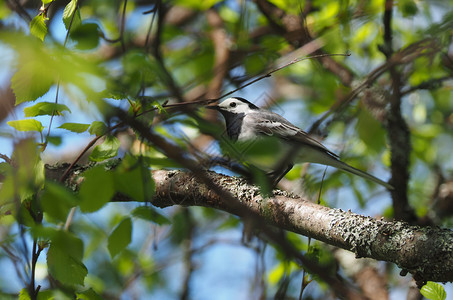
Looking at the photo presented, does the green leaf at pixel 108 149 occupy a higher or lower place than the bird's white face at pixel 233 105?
lower

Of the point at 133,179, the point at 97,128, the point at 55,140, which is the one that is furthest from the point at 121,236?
the point at 55,140

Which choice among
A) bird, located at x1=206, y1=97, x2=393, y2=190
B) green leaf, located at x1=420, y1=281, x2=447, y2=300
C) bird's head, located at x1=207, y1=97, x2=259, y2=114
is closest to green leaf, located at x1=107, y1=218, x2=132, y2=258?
green leaf, located at x1=420, y1=281, x2=447, y2=300

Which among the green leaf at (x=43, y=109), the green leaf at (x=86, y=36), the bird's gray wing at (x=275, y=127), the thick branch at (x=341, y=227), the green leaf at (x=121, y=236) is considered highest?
the bird's gray wing at (x=275, y=127)

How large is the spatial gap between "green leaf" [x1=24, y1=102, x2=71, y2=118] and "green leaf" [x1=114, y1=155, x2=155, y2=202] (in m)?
0.41

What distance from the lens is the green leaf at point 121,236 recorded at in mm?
1498

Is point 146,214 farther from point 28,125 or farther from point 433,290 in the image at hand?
point 433,290

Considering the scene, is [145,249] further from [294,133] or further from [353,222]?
[353,222]

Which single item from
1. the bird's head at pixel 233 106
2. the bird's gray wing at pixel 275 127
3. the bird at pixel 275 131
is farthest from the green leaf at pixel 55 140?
the bird's head at pixel 233 106

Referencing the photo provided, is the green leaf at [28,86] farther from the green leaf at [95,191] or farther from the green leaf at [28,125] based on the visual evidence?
the green leaf at [95,191]

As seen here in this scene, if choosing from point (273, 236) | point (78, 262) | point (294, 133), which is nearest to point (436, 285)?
point (273, 236)

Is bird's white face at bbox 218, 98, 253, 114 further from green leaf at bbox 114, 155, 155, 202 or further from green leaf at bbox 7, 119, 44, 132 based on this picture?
green leaf at bbox 114, 155, 155, 202

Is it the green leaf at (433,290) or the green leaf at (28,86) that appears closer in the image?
the green leaf at (28,86)

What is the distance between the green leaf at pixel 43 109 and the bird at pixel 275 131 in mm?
1469

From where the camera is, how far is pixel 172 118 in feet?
5.07
